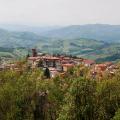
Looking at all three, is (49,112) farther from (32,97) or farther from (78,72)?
(78,72)

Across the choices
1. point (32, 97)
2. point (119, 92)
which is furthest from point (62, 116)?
point (32, 97)

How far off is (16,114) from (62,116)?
11320 millimetres

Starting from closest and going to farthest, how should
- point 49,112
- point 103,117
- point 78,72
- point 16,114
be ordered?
point 103,117
point 16,114
point 49,112
point 78,72

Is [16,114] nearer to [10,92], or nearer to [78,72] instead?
[10,92]

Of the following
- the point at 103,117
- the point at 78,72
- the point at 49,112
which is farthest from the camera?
the point at 78,72

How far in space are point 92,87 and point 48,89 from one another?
14.2 m

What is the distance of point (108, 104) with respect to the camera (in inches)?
2165

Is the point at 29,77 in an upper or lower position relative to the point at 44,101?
upper

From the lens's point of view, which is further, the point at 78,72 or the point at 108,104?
the point at 78,72

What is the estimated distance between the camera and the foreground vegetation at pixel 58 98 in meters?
53.5

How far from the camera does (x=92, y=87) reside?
55125mm

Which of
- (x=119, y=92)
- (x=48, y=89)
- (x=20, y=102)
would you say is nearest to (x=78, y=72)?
(x=48, y=89)

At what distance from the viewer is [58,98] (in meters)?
65.1

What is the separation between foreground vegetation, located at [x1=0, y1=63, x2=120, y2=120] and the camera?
5350 centimetres
